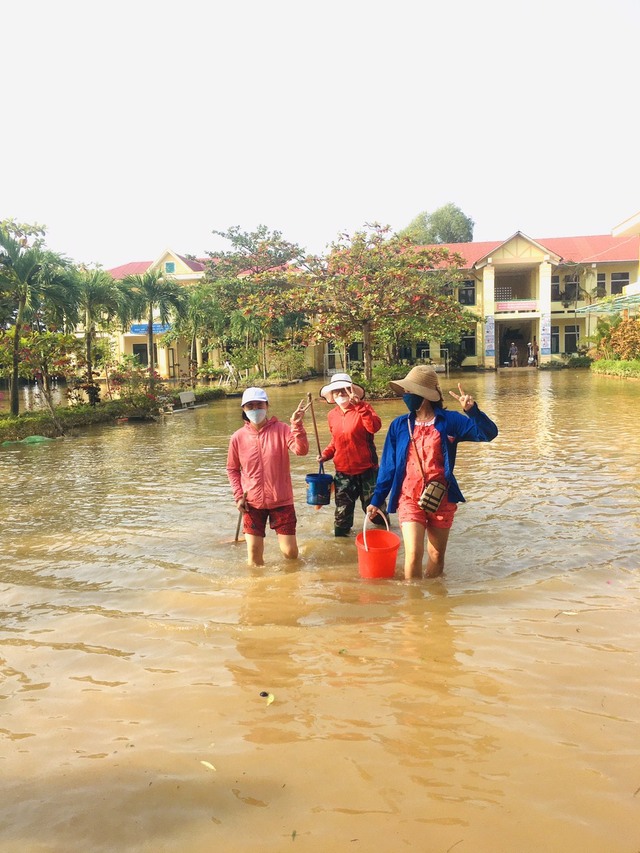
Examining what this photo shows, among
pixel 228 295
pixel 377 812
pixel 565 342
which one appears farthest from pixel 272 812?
pixel 565 342

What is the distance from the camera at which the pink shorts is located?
4766 millimetres

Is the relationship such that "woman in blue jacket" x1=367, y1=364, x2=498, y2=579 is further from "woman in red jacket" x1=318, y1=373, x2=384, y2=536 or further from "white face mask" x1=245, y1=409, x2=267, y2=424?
"woman in red jacket" x1=318, y1=373, x2=384, y2=536

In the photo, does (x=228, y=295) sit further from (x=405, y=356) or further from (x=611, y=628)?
(x=611, y=628)

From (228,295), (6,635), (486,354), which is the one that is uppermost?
(228,295)

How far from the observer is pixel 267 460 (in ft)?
17.3

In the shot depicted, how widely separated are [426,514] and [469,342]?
126 feet

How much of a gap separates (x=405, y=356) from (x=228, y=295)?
13.0m

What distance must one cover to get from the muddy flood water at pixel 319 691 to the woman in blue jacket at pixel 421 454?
0.55m

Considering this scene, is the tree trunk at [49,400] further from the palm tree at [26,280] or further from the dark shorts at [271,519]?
the dark shorts at [271,519]

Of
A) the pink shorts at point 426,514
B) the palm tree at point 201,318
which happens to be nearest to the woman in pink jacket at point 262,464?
the pink shorts at point 426,514

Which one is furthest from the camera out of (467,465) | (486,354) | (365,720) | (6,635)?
(486,354)

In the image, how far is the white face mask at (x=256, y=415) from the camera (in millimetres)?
5273

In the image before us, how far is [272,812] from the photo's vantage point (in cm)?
258

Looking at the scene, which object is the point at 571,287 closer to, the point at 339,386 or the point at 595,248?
the point at 595,248
